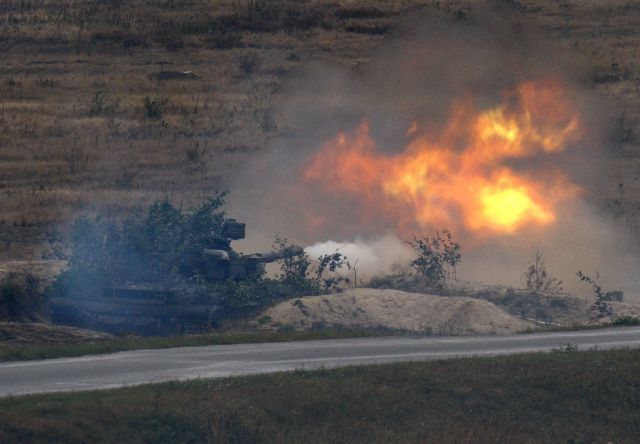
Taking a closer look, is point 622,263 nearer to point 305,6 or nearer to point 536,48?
point 536,48

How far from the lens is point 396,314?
37.2 metres

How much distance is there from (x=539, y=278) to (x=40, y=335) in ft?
62.4

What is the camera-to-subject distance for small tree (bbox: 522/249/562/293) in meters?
44.1

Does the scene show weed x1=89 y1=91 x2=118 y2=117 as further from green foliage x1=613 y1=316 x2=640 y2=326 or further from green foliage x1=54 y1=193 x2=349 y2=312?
green foliage x1=613 y1=316 x2=640 y2=326

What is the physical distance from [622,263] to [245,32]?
32.6 m

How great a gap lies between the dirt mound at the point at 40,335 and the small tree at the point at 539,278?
15.3 m

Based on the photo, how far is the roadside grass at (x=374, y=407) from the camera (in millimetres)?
22578

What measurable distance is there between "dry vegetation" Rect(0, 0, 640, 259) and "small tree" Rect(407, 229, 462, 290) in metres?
11.2

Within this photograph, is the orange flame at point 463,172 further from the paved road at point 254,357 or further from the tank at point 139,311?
the paved road at point 254,357

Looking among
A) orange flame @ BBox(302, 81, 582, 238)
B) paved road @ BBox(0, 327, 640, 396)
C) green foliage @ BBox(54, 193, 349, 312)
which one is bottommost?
paved road @ BBox(0, 327, 640, 396)

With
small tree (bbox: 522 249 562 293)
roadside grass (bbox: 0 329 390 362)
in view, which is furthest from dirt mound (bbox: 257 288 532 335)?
small tree (bbox: 522 249 562 293)

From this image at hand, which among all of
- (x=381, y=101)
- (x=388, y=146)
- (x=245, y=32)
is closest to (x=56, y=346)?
(x=388, y=146)

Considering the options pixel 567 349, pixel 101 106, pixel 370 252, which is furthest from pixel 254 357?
pixel 101 106

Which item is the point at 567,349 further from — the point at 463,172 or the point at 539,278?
the point at 463,172
